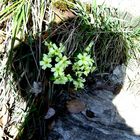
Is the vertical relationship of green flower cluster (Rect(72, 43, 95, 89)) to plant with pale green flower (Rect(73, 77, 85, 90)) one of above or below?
above

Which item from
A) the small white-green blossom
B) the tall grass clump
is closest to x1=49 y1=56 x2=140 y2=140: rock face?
the tall grass clump

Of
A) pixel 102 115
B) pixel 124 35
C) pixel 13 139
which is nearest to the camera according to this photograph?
pixel 13 139

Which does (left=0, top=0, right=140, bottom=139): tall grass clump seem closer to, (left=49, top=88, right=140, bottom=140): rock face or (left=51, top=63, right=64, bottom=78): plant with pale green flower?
(left=51, top=63, right=64, bottom=78): plant with pale green flower

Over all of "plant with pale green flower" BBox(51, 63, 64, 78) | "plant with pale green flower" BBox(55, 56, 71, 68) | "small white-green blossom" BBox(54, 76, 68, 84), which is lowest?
"small white-green blossom" BBox(54, 76, 68, 84)

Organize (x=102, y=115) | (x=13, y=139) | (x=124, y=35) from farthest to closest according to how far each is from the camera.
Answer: (x=124, y=35) → (x=102, y=115) → (x=13, y=139)

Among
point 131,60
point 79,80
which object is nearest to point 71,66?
point 79,80

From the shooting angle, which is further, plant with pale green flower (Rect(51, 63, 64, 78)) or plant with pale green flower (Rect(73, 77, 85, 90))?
plant with pale green flower (Rect(73, 77, 85, 90))

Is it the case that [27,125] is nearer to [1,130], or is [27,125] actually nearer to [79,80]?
[1,130]

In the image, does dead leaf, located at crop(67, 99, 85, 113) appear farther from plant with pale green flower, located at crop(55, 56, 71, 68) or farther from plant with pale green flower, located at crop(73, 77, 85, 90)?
plant with pale green flower, located at crop(55, 56, 71, 68)
